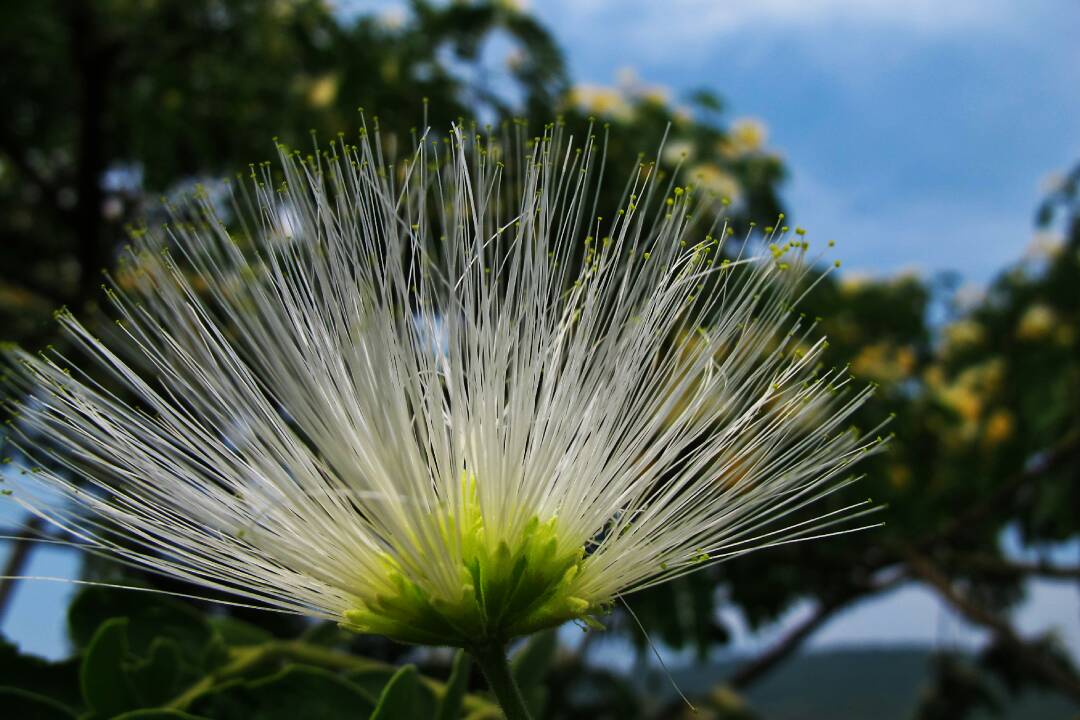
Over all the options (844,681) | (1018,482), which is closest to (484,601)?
(1018,482)

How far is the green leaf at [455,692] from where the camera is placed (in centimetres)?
130

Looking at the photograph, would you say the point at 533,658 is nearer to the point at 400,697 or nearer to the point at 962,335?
the point at 400,697

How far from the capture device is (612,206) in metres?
3.80

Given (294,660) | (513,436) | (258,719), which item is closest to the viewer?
(513,436)

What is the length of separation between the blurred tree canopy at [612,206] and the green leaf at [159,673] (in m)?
1.29

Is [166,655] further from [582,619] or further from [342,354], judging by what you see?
[582,619]

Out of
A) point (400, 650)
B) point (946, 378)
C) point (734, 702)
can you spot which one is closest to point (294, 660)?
point (400, 650)

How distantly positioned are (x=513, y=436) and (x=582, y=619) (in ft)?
0.91

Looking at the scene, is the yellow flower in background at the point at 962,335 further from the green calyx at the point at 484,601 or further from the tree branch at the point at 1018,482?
the green calyx at the point at 484,601

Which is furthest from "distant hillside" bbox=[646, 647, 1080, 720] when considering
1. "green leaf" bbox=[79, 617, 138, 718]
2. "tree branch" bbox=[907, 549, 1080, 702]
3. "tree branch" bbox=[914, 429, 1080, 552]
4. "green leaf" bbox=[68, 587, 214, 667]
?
"green leaf" bbox=[79, 617, 138, 718]

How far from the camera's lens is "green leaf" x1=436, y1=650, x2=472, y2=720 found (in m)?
1.30

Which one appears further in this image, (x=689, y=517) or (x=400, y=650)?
(x=400, y=650)

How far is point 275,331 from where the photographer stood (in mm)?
1223

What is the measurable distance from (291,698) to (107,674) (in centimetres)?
28
